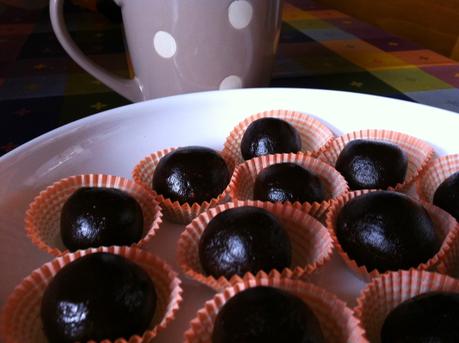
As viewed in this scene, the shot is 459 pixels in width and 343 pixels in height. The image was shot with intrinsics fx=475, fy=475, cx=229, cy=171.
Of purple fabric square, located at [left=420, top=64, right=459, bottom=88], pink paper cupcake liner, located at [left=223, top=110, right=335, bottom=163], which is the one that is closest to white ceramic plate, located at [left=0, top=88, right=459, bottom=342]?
pink paper cupcake liner, located at [left=223, top=110, right=335, bottom=163]

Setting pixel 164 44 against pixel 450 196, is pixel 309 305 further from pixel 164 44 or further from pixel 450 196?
pixel 164 44

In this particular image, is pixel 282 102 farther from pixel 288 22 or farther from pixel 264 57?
pixel 288 22

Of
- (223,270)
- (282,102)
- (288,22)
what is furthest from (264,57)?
(288,22)

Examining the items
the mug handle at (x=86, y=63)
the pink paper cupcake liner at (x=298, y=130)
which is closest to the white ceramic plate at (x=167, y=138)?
the pink paper cupcake liner at (x=298, y=130)

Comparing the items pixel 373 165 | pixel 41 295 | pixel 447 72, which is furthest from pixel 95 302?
pixel 447 72

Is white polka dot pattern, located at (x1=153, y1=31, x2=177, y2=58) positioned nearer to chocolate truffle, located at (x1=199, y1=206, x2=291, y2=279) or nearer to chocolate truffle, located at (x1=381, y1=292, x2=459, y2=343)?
chocolate truffle, located at (x1=199, y1=206, x2=291, y2=279)

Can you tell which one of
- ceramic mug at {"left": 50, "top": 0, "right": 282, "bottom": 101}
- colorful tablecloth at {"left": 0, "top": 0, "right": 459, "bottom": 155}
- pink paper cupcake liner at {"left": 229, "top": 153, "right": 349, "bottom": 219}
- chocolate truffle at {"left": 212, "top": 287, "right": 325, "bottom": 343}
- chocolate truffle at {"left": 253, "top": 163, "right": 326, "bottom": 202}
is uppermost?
ceramic mug at {"left": 50, "top": 0, "right": 282, "bottom": 101}

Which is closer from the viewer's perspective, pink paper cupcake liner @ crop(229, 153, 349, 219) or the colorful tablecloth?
pink paper cupcake liner @ crop(229, 153, 349, 219)

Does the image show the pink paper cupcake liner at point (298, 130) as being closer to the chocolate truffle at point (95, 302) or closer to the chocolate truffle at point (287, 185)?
the chocolate truffle at point (287, 185)
